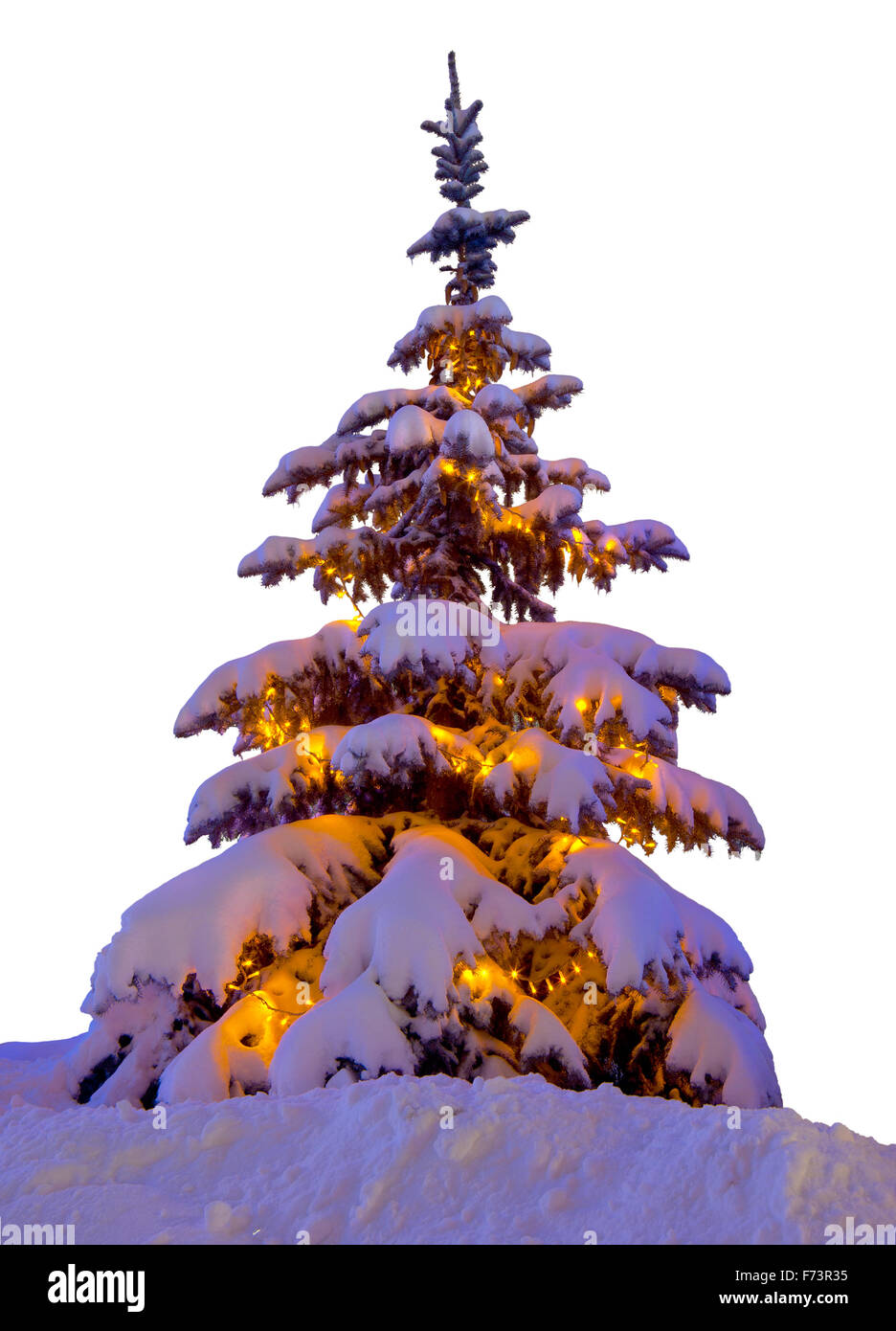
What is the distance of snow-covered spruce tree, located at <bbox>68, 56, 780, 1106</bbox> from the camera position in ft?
27.8

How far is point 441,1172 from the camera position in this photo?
5.42m

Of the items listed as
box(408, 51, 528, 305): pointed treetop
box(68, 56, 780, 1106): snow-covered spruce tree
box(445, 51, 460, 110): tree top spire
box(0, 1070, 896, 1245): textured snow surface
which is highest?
box(445, 51, 460, 110): tree top spire

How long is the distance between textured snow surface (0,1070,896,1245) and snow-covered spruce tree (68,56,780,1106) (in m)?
1.73

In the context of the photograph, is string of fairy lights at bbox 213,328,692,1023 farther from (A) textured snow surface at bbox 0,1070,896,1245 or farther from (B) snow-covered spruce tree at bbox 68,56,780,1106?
(A) textured snow surface at bbox 0,1070,896,1245

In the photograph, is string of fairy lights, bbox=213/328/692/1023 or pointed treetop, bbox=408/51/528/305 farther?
pointed treetop, bbox=408/51/528/305

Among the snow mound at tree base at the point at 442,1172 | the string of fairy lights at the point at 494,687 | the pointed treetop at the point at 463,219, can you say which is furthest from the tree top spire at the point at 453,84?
the snow mound at tree base at the point at 442,1172

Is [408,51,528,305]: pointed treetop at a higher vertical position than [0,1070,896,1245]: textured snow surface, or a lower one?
higher

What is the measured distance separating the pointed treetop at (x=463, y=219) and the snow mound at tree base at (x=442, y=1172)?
33.1 feet

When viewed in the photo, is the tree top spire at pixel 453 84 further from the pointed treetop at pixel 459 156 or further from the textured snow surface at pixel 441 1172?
the textured snow surface at pixel 441 1172

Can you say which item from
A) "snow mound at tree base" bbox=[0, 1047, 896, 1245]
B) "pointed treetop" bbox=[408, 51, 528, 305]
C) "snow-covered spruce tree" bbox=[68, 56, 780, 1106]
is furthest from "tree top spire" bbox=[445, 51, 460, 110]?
"snow mound at tree base" bbox=[0, 1047, 896, 1245]

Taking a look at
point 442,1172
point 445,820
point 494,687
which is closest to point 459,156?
point 494,687

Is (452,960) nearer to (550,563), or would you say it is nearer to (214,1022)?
(214,1022)

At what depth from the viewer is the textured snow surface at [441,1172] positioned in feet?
16.3
